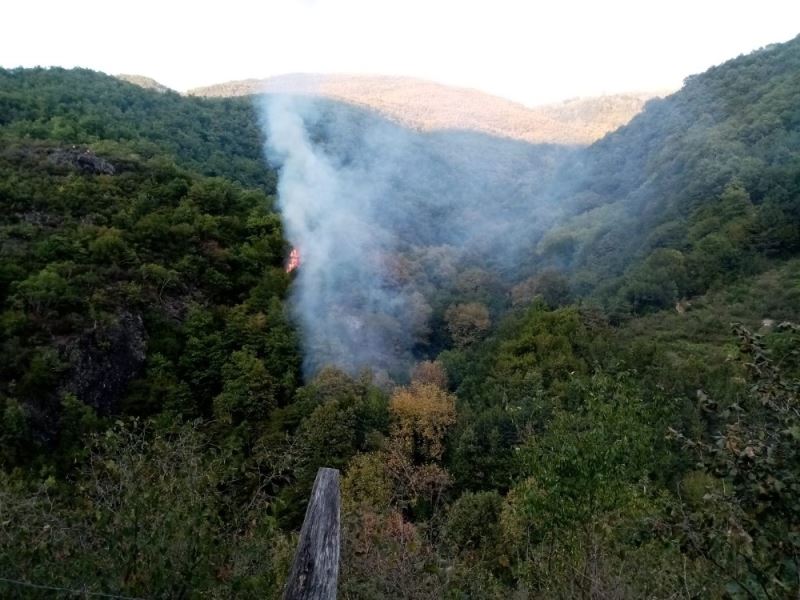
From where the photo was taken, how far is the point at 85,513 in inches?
277

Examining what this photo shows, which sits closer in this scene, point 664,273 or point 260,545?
point 260,545

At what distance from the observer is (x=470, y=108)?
138 metres

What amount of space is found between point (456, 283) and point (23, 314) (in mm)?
35312

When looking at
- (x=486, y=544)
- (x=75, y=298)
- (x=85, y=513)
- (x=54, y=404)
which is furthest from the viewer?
(x=75, y=298)

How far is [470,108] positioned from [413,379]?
113790mm

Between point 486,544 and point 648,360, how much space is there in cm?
1483

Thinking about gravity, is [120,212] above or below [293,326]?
above

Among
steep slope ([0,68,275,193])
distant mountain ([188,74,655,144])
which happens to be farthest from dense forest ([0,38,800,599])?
distant mountain ([188,74,655,144])

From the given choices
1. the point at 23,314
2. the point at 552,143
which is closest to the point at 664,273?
the point at 23,314

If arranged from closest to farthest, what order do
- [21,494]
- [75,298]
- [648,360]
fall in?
[21,494] → [75,298] → [648,360]

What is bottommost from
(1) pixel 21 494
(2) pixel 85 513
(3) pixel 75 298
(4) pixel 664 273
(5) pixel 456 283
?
(5) pixel 456 283

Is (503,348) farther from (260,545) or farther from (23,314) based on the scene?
(260,545)

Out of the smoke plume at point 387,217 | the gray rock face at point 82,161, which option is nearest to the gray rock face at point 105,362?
the smoke plume at point 387,217

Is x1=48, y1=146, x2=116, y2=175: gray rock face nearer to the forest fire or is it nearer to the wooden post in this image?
the forest fire
